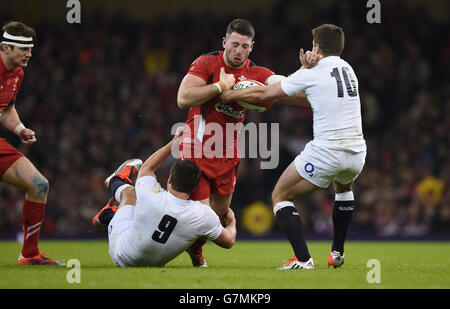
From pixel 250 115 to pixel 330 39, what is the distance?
10.7 metres

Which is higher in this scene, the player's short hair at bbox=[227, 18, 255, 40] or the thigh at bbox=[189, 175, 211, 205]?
the player's short hair at bbox=[227, 18, 255, 40]

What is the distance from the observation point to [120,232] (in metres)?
6.64

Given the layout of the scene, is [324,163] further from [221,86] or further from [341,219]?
[221,86]

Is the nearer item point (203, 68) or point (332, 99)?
point (332, 99)

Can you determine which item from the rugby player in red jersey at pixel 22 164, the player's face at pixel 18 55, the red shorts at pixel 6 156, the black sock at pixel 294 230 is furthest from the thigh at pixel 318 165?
the player's face at pixel 18 55

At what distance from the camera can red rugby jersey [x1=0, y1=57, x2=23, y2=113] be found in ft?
23.7

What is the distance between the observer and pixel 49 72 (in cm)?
1883

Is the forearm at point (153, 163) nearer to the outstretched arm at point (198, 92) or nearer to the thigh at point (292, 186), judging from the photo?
the outstretched arm at point (198, 92)

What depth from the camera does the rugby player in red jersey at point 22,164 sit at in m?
7.13

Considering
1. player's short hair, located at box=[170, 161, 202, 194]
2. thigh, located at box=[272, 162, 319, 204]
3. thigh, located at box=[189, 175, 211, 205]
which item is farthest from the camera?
thigh, located at box=[189, 175, 211, 205]

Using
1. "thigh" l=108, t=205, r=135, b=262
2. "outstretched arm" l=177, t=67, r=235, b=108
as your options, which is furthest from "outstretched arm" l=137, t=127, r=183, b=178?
"outstretched arm" l=177, t=67, r=235, b=108

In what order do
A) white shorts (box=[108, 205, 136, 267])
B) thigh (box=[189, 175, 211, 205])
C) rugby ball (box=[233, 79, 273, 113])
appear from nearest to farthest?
white shorts (box=[108, 205, 136, 267]), rugby ball (box=[233, 79, 273, 113]), thigh (box=[189, 175, 211, 205])

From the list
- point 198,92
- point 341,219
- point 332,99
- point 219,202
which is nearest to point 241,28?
point 198,92

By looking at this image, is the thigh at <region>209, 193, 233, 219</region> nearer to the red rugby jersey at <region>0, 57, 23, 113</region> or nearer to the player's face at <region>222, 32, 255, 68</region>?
the player's face at <region>222, 32, 255, 68</region>
